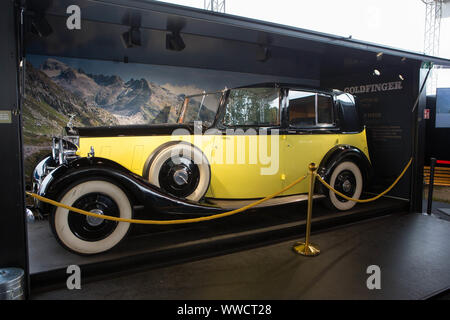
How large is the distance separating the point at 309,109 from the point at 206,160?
65.0 inches

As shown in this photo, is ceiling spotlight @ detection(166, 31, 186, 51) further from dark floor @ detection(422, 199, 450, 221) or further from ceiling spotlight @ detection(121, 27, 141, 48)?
dark floor @ detection(422, 199, 450, 221)

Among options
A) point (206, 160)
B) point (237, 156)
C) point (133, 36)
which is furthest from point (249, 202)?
point (133, 36)

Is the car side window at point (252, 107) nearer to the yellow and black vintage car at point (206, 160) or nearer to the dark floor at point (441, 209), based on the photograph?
the yellow and black vintage car at point (206, 160)

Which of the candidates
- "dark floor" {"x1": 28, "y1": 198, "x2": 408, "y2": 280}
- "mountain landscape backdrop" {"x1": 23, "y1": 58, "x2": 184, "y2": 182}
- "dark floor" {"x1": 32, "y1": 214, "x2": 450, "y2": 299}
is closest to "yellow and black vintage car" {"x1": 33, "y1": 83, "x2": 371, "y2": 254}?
"dark floor" {"x1": 28, "y1": 198, "x2": 408, "y2": 280}

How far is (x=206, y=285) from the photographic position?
2520 mm

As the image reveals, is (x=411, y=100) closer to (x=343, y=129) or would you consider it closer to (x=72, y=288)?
(x=343, y=129)

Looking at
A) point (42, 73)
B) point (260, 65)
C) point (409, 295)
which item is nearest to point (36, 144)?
point (42, 73)

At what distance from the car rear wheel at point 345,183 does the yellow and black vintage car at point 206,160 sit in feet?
0.05

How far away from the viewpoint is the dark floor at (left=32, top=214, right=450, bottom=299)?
2404 millimetres

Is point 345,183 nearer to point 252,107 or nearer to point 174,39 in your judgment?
point 252,107

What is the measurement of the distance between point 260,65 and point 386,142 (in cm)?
298

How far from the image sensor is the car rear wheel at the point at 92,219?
262cm

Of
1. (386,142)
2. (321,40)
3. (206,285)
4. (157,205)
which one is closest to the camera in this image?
(206,285)

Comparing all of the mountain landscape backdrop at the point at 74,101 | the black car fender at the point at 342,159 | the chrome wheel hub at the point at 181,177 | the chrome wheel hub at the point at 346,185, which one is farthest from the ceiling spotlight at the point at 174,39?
the chrome wheel hub at the point at 346,185
